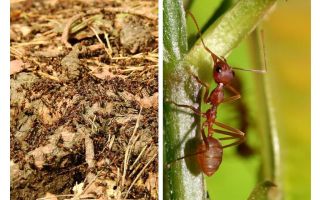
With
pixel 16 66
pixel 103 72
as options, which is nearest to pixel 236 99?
pixel 103 72

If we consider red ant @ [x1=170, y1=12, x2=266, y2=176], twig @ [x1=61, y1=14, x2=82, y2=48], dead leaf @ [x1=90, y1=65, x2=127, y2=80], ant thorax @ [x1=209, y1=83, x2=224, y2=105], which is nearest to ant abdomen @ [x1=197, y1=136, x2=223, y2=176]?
red ant @ [x1=170, y1=12, x2=266, y2=176]

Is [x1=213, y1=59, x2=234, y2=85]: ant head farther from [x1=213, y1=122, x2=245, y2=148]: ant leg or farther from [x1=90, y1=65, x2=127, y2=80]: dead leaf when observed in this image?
[x1=90, y1=65, x2=127, y2=80]: dead leaf

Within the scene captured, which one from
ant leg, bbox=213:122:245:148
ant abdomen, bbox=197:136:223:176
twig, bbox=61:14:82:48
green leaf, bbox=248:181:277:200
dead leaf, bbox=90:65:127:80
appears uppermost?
twig, bbox=61:14:82:48

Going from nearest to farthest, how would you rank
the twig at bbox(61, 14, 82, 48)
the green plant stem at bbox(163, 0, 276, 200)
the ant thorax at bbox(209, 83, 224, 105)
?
1. the green plant stem at bbox(163, 0, 276, 200)
2. the twig at bbox(61, 14, 82, 48)
3. the ant thorax at bbox(209, 83, 224, 105)

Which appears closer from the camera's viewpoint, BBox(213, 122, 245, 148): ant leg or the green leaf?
the green leaf

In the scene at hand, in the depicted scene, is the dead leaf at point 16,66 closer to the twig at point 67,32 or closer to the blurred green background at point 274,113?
the twig at point 67,32

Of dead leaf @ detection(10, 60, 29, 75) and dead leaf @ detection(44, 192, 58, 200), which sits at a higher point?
dead leaf @ detection(10, 60, 29, 75)
